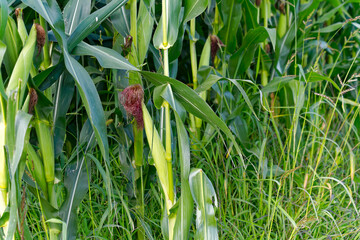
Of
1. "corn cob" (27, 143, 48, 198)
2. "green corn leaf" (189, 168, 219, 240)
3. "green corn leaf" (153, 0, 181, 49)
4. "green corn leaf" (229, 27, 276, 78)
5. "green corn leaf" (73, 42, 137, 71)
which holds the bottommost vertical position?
"green corn leaf" (189, 168, 219, 240)

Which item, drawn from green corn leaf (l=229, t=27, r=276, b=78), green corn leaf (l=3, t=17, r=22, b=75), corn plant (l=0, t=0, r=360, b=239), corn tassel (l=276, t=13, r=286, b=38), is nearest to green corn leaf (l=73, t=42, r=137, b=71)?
corn plant (l=0, t=0, r=360, b=239)

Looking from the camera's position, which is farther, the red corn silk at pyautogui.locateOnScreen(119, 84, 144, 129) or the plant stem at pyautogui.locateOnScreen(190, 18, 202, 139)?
the plant stem at pyautogui.locateOnScreen(190, 18, 202, 139)

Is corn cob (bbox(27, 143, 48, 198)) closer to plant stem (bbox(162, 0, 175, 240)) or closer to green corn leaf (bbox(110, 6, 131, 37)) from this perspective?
plant stem (bbox(162, 0, 175, 240))

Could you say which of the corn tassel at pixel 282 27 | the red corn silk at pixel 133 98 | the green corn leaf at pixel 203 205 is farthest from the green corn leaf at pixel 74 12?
the corn tassel at pixel 282 27

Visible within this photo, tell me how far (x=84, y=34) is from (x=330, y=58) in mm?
1742

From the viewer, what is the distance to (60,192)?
139cm

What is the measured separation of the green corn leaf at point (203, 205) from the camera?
0.92 m

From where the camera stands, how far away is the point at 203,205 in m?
0.92

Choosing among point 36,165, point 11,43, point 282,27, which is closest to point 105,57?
point 11,43

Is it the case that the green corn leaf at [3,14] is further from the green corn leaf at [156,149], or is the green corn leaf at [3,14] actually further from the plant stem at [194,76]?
the plant stem at [194,76]

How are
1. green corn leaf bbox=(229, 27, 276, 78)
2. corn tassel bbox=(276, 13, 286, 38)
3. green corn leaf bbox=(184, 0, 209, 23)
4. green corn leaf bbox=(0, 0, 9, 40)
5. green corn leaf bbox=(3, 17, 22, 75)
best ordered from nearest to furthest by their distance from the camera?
green corn leaf bbox=(0, 0, 9, 40)
green corn leaf bbox=(3, 17, 22, 75)
green corn leaf bbox=(184, 0, 209, 23)
green corn leaf bbox=(229, 27, 276, 78)
corn tassel bbox=(276, 13, 286, 38)

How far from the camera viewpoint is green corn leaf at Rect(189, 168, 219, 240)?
0.92m

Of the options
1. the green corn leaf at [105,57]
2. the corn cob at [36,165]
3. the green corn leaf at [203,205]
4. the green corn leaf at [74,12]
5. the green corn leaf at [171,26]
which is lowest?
the green corn leaf at [203,205]

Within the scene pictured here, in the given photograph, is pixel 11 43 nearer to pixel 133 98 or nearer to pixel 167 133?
pixel 133 98
